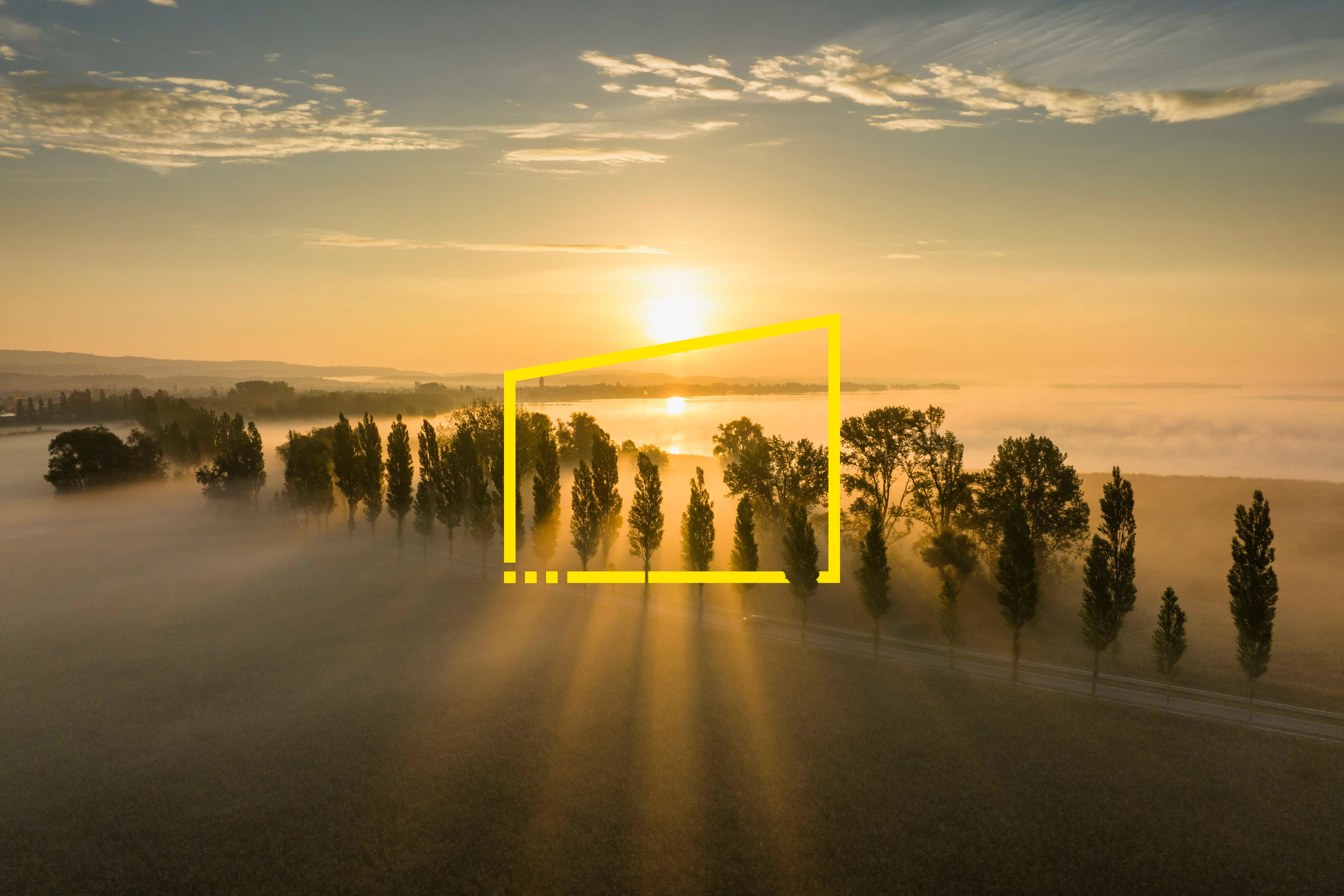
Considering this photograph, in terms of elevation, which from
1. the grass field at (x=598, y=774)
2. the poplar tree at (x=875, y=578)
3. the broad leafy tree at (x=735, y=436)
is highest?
the broad leafy tree at (x=735, y=436)

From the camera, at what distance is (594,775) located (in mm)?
29188

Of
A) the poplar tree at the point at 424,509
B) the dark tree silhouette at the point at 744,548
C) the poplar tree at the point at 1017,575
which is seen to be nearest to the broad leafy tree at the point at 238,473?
the poplar tree at the point at 424,509

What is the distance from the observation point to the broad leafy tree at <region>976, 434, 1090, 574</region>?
162ft

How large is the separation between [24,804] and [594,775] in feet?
68.5

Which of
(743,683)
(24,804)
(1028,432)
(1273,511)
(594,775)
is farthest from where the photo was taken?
(1273,511)

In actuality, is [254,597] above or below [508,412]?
below

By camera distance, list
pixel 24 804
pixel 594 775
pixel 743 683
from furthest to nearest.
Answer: pixel 743 683
pixel 594 775
pixel 24 804

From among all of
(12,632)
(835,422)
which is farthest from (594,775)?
(12,632)

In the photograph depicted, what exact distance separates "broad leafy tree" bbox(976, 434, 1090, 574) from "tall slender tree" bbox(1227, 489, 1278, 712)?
13.7 meters

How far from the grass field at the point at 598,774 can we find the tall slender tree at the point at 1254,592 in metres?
3.61

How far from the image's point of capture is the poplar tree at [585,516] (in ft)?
186

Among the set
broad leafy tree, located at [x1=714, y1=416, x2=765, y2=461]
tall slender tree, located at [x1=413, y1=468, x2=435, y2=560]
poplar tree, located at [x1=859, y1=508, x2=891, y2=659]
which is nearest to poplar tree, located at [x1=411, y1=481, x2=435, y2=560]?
tall slender tree, located at [x1=413, y1=468, x2=435, y2=560]

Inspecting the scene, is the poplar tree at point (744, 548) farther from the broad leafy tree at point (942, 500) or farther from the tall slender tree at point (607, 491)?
the broad leafy tree at point (942, 500)

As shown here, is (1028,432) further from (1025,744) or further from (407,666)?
(407,666)
